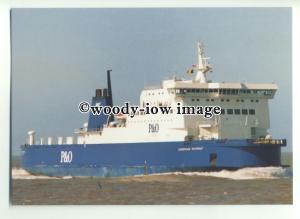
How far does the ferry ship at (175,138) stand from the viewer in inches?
334

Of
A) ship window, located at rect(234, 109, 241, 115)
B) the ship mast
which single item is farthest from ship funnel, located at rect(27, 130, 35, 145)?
ship window, located at rect(234, 109, 241, 115)

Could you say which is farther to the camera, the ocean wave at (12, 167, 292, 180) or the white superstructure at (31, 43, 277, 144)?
the white superstructure at (31, 43, 277, 144)

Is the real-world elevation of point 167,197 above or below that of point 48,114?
below

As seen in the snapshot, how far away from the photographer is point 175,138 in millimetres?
8688

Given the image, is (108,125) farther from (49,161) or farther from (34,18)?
(34,18)

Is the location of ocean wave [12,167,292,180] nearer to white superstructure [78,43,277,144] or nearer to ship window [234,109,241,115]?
white superstructure [78,43,277,144]

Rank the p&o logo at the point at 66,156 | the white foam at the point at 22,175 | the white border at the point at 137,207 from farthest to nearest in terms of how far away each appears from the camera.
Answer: the p&o logo at the point at 66,156 < the white foam at the point at 22,175 < the white border at the point at 137,207

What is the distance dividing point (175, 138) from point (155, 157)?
269mm

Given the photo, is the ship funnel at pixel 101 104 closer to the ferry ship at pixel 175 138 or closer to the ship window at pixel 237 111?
the ferry ship at pixel 175 138

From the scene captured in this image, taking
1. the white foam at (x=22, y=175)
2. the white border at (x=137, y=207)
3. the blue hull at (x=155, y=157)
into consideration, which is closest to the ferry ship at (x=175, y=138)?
the blue hull at (x=155, y=157)

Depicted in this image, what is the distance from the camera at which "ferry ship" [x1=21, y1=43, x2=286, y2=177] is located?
8.48 metres

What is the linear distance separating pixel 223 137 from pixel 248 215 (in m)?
0.94
